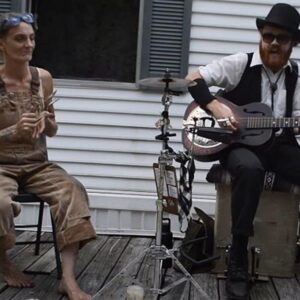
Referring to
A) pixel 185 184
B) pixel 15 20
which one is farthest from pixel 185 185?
pixel 15 20

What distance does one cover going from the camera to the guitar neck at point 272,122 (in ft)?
11.5

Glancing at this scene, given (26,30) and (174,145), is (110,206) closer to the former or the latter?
(174,145)

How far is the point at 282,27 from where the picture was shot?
11.8 feet

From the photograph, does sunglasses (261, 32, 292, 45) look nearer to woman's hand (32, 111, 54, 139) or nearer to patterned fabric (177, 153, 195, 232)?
patterned fabric (177, 153, 195, 232)

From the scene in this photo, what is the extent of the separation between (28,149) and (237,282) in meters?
1.26

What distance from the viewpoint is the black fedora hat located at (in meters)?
3.59

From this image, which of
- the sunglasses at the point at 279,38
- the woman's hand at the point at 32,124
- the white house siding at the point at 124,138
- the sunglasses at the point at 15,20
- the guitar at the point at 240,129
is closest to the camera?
the woman's hand at the point at 32,124

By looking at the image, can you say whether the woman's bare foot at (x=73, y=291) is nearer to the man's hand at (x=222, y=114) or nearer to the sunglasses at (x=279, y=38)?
the man's hand at (x=222, y=114)

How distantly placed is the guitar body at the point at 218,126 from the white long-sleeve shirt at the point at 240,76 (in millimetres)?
134

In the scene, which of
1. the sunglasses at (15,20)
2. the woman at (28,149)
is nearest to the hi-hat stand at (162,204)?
the woman at (28,149)

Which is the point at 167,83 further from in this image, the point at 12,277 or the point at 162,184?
the point at 12,277

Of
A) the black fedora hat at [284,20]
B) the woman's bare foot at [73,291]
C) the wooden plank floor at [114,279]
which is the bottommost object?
the wooden plank floor at [114,279]

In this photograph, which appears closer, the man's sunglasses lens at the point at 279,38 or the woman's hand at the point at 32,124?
the woman's hand at the point at 32,124

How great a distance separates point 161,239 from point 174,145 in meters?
1.53
